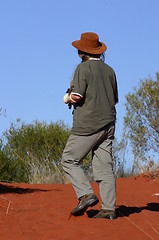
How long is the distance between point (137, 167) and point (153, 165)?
0.70m

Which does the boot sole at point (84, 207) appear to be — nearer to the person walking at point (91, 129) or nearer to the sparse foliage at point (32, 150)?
the person walking at point (91, 129)

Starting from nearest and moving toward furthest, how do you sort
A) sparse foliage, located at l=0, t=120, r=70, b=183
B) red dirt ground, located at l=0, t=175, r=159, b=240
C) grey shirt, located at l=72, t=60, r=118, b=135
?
1. red dirt ground, located at l=0, t=175, r=159, b=240
2. grey shirt, located at l=72, t=60, r=118, b=135
3. sparse foliage, located at l=0, t=120, r=70, b=183

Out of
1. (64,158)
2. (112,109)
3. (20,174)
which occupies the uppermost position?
(112,109)

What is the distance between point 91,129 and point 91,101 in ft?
1.06

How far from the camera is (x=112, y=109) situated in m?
6.41

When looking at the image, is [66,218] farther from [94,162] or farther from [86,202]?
[94,162]

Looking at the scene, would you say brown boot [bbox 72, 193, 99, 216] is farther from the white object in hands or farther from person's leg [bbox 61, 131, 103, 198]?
the white object in hands

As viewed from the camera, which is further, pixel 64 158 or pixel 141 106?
pixel 141 106

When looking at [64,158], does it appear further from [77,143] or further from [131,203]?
[131,203]

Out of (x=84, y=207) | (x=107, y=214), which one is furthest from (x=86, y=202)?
(x=107, y=214)

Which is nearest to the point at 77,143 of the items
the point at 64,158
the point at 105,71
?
the point at 64,158

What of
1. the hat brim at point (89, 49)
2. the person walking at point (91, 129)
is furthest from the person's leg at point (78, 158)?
the hat brim at point (89, 49)

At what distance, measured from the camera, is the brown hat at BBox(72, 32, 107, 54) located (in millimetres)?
6457

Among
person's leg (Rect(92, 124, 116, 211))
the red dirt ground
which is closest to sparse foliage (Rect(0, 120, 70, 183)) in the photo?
the red dirt ground
